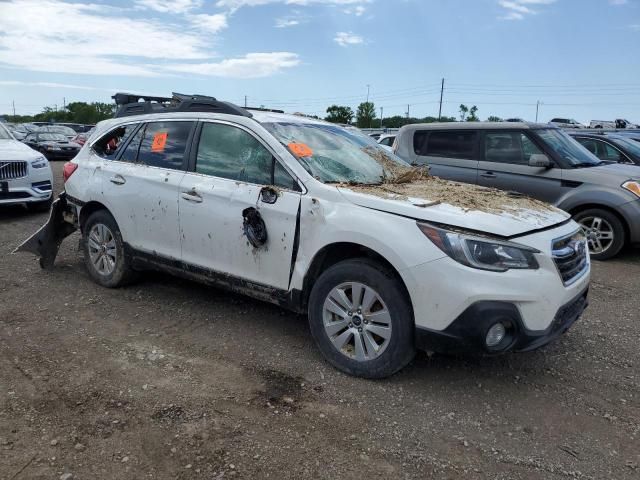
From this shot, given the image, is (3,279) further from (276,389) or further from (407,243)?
(407,243)

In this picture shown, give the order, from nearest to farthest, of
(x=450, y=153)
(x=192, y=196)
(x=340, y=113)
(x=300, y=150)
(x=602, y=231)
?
(x=300, y=150)
(x=192, y=196)
(x=602, y=231)
(x=450, y=153)
(x=340, y=113)

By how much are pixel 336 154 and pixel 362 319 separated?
144 centimetres

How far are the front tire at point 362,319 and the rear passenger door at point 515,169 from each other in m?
4.84

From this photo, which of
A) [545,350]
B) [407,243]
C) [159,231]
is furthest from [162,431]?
[545,350]

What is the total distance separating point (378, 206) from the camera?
3486 mm

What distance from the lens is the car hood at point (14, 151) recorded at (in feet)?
28.4

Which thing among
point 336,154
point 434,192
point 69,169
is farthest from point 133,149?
point 434,192

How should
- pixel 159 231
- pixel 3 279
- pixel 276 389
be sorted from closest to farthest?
1. pixel 276 389
2. pixel 159 231
3. pixel 3 279

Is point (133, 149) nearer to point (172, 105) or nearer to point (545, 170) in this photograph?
point (172, 105)

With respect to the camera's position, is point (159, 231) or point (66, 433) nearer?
point (66, 433)

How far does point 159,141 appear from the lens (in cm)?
486

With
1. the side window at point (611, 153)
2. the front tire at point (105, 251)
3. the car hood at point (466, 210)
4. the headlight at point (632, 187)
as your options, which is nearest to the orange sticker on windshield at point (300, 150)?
the car hood at point (466, 210)

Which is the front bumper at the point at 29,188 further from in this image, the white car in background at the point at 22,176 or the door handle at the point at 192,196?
the door handle at the point at 192,196

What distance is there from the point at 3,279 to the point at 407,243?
14.7 feet
